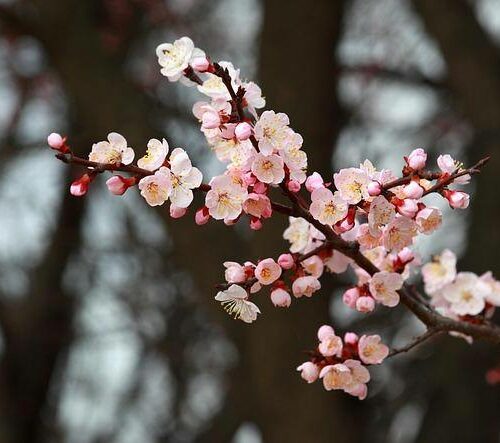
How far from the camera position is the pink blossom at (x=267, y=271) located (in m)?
1.27

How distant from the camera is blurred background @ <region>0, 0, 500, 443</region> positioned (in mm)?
3234

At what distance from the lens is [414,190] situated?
1.17m

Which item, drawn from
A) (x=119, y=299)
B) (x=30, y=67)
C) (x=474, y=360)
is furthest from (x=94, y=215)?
(x=474, y=360)

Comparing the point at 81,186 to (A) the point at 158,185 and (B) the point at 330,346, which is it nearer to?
(A) the point at 158,185

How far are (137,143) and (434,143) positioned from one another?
1.91 m

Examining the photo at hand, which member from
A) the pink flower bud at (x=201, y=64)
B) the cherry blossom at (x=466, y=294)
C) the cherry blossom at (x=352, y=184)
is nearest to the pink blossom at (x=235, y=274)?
the cherry blossom at (x=352, y=184)

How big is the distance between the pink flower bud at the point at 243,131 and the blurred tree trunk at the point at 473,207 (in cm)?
235

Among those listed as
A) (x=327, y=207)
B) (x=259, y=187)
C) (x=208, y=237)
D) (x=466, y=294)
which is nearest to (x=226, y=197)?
(x=259, y=187)

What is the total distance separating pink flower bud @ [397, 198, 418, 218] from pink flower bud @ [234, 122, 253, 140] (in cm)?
25

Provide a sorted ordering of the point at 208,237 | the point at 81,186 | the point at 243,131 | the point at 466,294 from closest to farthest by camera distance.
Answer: the point at 243,131 < the point at 81,186 < the point at 466,294 < the point at 208,237

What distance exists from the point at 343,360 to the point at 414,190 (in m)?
0.36

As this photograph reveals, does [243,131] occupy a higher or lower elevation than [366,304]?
higher

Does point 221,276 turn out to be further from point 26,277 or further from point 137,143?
point 26,277

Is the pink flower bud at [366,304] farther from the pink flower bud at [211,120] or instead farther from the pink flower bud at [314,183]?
the pink flower bud at [211,120]
